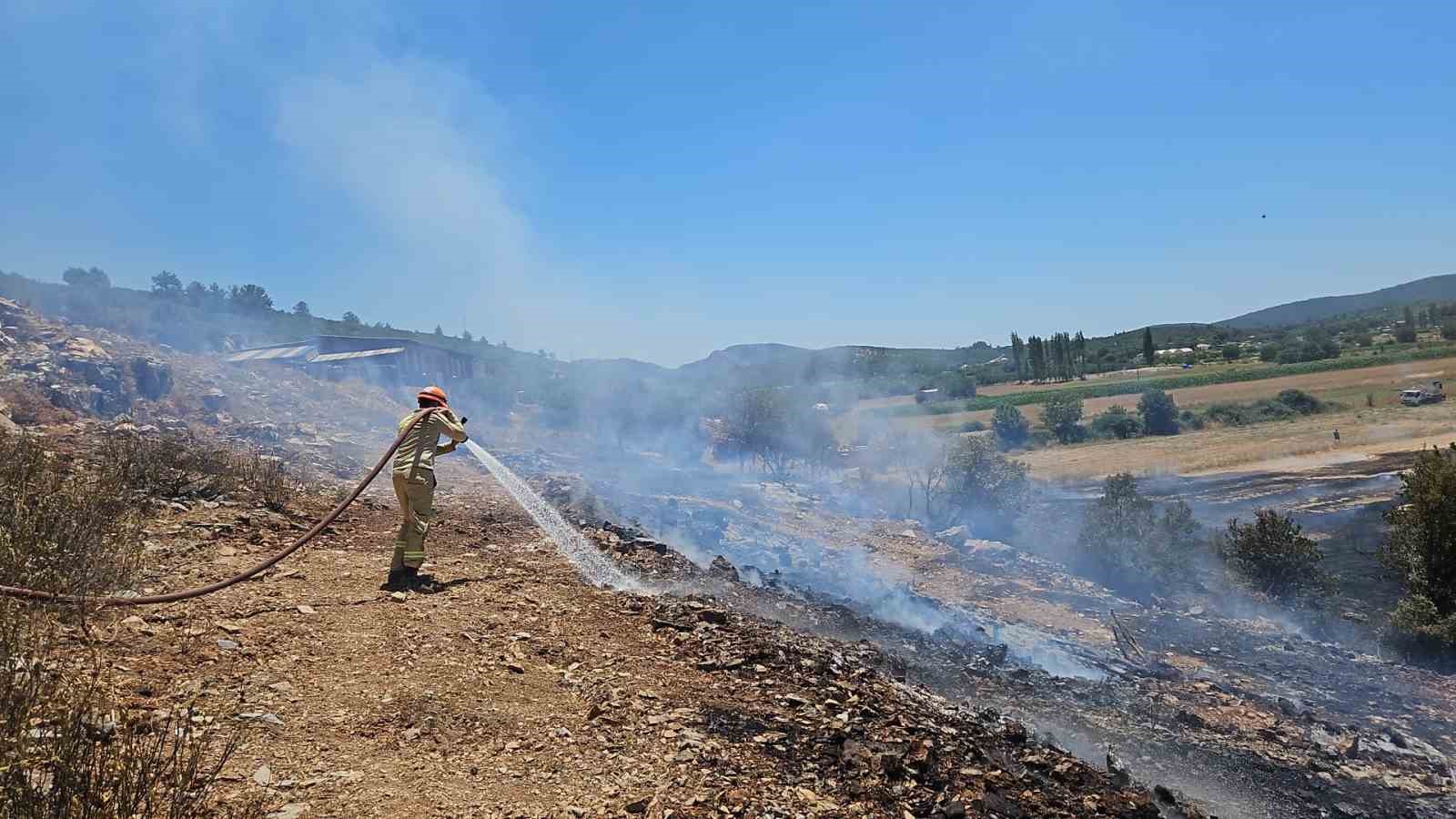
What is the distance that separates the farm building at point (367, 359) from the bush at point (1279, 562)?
104 feet

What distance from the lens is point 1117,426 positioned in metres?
41.9

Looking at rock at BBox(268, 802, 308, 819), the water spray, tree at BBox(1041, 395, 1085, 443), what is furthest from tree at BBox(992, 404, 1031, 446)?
rock at BBox(268, 802, 308, 819)

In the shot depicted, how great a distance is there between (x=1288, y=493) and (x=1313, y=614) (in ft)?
45.7

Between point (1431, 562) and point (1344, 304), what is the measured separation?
140199 mm

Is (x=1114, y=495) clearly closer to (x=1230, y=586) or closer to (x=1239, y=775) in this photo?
(x=1230, y=586)

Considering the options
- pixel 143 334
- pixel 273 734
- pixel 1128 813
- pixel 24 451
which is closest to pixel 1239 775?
pixel 1128 813

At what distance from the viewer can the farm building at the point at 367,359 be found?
97.0 feet

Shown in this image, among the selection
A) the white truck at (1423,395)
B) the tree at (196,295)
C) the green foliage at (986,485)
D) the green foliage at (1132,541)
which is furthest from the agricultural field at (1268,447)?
the tree at (196,295)

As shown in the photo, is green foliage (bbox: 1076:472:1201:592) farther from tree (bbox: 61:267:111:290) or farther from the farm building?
tree (bbox: 61:267:111:290)

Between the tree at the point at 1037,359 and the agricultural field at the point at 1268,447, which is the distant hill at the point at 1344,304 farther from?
the agricultural field at the point at 1268,447

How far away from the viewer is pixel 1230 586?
15.5 meters

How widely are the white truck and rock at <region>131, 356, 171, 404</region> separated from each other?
5611cm

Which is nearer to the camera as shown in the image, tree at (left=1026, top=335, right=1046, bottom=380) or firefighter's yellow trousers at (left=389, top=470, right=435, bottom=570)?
firefighter's yellow trousers at (left=389, top=470, right=435, bottom=570)

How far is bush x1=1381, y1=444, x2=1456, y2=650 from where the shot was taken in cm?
1151
